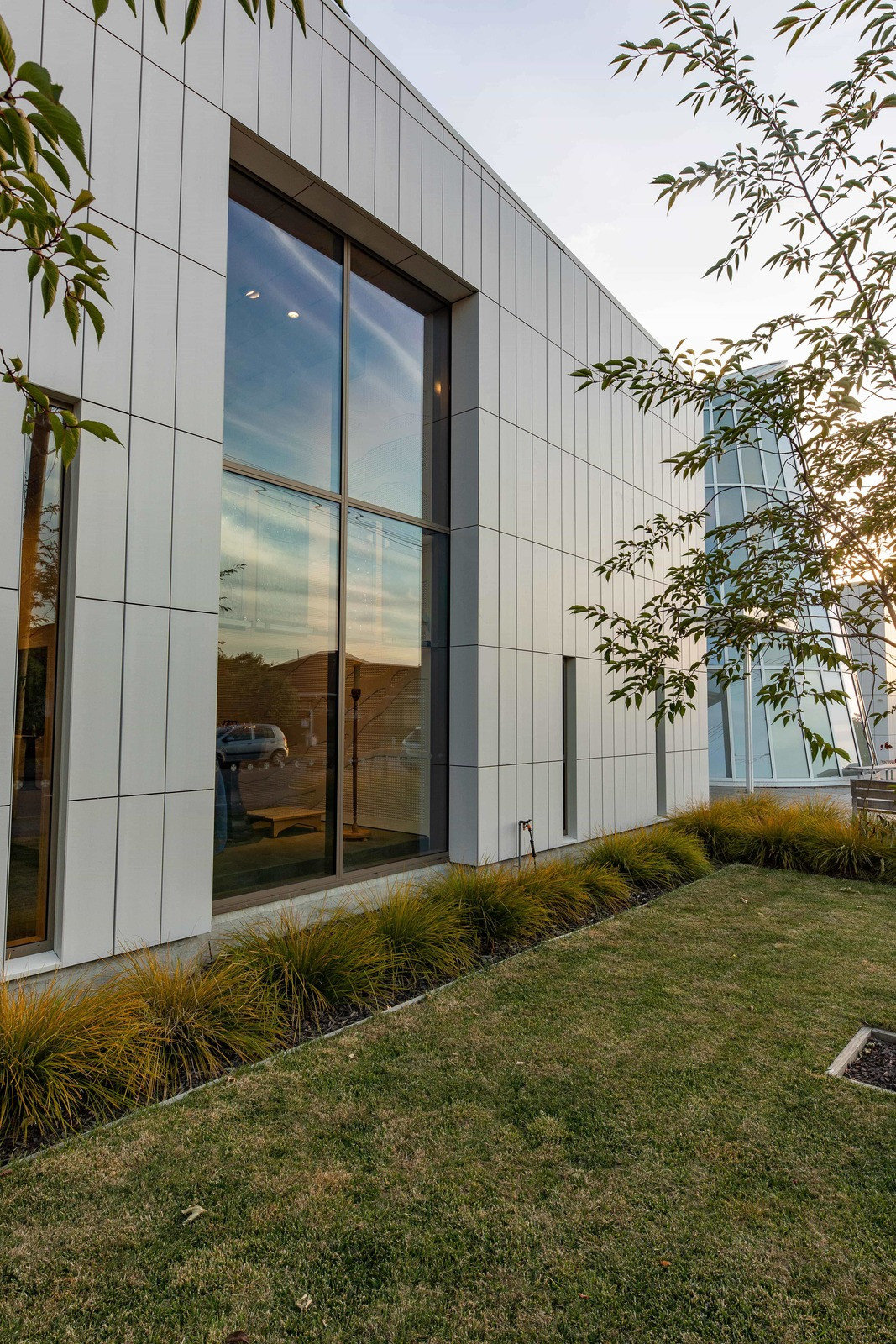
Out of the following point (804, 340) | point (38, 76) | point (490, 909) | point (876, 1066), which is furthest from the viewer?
point (490, 909)

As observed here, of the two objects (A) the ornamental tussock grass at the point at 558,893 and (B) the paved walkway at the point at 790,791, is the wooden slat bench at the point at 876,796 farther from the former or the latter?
(B) the paved walkway at the point at 790,791

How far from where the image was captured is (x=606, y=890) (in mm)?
7570

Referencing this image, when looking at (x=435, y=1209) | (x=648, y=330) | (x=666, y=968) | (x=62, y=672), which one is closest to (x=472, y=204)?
(x=648, y=330)

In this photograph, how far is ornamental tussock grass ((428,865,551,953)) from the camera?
20.0ft

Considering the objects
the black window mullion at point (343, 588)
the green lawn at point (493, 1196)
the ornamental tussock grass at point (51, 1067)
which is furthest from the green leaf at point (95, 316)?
the black window mullion at point (343, 588)

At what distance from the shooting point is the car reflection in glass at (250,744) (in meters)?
5.63

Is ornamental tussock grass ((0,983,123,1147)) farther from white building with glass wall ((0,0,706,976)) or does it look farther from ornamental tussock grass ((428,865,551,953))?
ornamental tussock grass ((428,865,551,953))

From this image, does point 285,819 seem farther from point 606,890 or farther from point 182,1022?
point 606,890

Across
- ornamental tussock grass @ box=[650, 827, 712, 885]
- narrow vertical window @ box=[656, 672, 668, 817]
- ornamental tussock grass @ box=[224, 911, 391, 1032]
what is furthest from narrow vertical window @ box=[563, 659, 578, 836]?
ornamental tussock grass @ box=[224, 911, 391, 1032]

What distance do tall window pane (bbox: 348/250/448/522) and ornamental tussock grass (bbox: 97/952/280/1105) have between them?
4297mm

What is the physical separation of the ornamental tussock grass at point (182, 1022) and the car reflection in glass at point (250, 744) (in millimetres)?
1584

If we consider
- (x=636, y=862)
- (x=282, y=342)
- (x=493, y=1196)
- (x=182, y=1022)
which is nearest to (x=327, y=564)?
(x=282, y=342)

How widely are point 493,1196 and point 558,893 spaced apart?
4.14 metres

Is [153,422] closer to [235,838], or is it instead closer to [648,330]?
[235,838]
